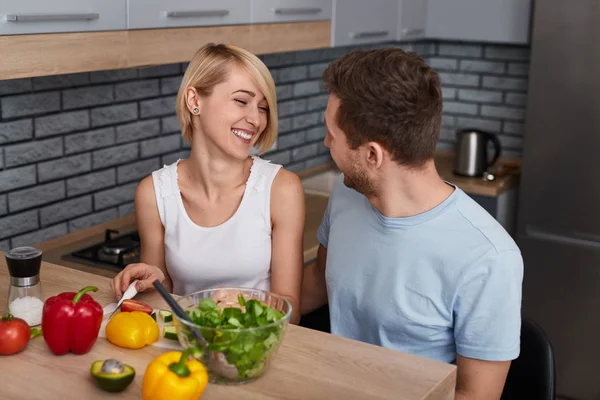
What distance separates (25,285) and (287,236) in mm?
712

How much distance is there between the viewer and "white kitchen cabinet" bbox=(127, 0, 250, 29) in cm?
225

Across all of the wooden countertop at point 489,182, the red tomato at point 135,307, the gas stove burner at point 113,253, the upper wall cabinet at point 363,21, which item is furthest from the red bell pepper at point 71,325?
the wooden countertop at point 489,182

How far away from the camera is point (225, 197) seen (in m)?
2.20

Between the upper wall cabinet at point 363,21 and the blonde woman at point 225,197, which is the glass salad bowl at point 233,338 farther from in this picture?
the upper wall cabinet at point 363,21

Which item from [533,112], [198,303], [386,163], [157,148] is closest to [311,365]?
[198,303]

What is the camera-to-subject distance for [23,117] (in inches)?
98.9

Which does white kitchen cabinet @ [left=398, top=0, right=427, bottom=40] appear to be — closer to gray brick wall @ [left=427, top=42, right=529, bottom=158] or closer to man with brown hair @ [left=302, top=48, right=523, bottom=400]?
gray brick wall @ [left=427, top=42, right=529, bottom=158]

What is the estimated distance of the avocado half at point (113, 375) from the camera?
4.41ft

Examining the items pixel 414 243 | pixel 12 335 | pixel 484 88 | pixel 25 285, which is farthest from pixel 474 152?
pixel 12 335

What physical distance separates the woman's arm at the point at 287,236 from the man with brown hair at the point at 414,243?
0.70 ft

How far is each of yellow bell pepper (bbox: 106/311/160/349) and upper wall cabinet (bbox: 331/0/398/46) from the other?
5.92 feet

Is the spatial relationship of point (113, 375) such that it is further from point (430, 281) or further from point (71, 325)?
point (430, 281)

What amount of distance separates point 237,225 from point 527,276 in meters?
1.79

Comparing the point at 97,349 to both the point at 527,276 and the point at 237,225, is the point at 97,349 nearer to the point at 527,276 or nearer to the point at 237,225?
the point at 237,225
